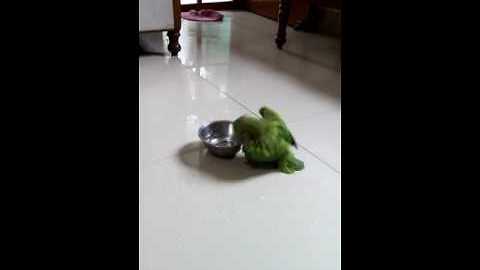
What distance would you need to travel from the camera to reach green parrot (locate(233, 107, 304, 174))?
1.30 m

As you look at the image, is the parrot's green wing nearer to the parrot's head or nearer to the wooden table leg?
the parrot's head

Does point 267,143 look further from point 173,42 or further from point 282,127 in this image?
point 173,42

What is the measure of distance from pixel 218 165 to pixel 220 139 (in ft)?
0.47

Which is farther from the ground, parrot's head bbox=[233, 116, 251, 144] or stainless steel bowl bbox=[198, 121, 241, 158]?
parrot's head bbox=[233, 116, 251, 144]

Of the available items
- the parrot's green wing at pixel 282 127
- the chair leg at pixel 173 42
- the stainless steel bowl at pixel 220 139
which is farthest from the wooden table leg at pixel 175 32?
the parrot's green wing at pixel 282 127

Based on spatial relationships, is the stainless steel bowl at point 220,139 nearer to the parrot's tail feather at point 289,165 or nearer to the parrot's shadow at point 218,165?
the parrot's shadow at point 218,165

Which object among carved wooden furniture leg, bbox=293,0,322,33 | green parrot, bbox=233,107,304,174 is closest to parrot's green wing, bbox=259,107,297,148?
green parrot, bbox=233,107,304,174

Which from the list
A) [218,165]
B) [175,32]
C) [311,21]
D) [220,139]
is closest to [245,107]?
[220,139]

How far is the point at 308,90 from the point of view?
1953mm

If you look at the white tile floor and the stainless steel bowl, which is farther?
the stainless steel bowl
